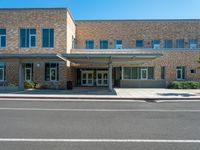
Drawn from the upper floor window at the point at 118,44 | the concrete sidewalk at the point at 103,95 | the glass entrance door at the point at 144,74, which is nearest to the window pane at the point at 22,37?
the concrete sidewalk at the point at 103,95

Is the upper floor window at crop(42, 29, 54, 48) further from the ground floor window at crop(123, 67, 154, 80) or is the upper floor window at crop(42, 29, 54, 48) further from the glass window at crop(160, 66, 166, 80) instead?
the glass window at crop(160, 66, 166, 80)

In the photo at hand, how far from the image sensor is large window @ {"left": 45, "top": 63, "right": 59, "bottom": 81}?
26.4 m

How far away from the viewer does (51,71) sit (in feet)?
87.0

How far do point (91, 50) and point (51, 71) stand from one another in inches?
250

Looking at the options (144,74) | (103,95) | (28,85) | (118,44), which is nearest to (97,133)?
(103,95)

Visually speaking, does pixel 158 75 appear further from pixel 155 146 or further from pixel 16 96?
pixel 155 146

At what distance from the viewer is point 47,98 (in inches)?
666

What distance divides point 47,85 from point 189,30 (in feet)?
74.0

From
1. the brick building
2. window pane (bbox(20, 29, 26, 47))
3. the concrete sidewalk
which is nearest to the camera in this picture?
the concrete sidewalk

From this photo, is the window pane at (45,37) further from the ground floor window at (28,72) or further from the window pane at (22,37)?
the ground floor window at (28,72)

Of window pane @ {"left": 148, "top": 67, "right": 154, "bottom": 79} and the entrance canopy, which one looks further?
window pane @ {"left": 148, "top": 67, "right": 154, "bottom": 79}

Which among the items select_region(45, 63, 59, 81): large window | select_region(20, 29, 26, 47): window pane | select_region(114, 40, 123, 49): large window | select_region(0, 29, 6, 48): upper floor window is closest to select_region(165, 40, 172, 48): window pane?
select_region(114, 40, 123, 49): large window

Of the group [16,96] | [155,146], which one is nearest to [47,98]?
[16,96]

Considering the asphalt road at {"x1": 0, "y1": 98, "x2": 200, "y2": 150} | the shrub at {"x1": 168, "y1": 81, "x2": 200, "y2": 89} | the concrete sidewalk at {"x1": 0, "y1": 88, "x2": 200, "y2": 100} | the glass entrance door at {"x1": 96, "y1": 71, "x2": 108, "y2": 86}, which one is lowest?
the asphalt road at {"x1": 0, "y1": 98, "x2": 200, "y2": 150}
